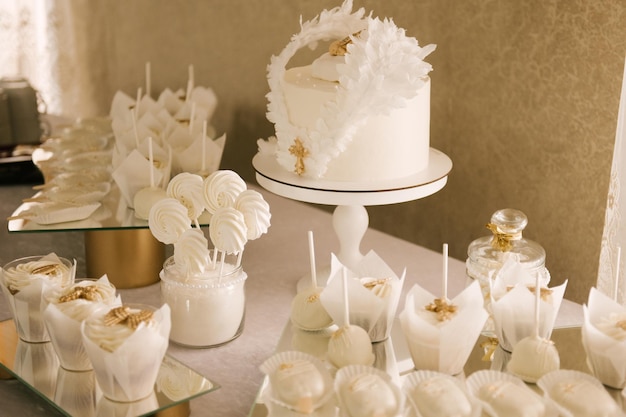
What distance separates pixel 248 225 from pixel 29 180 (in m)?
1.18

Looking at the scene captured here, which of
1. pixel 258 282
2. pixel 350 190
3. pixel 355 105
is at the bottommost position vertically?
pixel 258 282

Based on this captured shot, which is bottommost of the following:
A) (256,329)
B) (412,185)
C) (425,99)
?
(256,329)

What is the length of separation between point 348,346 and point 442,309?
0.15 metres

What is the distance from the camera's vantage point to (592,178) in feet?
5.93

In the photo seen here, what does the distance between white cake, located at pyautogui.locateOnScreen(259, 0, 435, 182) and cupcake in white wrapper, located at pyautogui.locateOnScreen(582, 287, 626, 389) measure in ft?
1.49

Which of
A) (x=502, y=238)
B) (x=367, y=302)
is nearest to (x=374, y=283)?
(x=367, y=302)

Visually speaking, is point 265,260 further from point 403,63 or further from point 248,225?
point 403,63

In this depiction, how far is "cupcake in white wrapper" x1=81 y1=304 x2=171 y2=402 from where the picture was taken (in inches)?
46.0

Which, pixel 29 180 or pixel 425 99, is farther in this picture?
pixel 29 180

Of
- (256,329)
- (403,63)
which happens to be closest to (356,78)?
(403,63)

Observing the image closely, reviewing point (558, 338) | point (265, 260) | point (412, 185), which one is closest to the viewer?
point (558, 338)

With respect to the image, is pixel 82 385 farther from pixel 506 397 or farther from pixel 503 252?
pixel 503 252

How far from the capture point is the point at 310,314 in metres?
1.39

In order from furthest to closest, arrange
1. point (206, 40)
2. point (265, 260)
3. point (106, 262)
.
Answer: point (206, 40), point (265, 260), point (106, 262)
